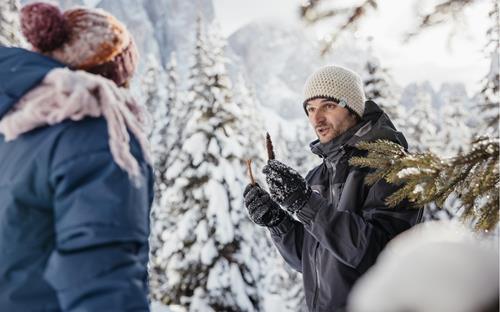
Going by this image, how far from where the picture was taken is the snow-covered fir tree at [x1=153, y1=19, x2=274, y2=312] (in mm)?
14344

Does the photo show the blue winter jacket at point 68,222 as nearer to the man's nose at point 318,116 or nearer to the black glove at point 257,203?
the black glove at point 257,203

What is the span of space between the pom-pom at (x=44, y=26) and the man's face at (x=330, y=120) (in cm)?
235

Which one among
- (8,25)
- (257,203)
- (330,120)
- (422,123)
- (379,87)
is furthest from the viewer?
(422,123)

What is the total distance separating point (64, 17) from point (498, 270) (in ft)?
5.93

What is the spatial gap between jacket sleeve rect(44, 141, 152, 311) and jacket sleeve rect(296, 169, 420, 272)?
64.5 inches

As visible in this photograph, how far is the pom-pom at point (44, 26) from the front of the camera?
185cm

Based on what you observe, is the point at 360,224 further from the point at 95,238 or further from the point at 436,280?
the point at 436,280

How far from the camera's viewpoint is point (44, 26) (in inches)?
72.6

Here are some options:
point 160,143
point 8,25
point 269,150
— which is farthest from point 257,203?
point 160,143

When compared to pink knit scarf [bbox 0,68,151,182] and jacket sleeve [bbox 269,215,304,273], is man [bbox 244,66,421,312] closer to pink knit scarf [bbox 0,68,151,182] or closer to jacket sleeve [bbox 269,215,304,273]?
jacket sleeve [bbox 269,215,304,273]

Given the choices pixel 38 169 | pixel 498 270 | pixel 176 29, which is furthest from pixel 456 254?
pixel 176 29

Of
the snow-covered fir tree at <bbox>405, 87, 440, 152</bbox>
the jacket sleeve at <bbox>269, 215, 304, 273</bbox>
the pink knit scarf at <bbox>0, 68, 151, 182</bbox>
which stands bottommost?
the snow-covered fir tree at <bbox>405, 87, 440, 152</bbox>

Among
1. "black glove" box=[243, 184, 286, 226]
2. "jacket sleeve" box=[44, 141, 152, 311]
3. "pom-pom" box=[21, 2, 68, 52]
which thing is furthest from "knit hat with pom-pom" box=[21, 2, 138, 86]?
"black glove" box=[243, 184, 286, 226]

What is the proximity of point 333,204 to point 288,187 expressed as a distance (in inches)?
21.1
